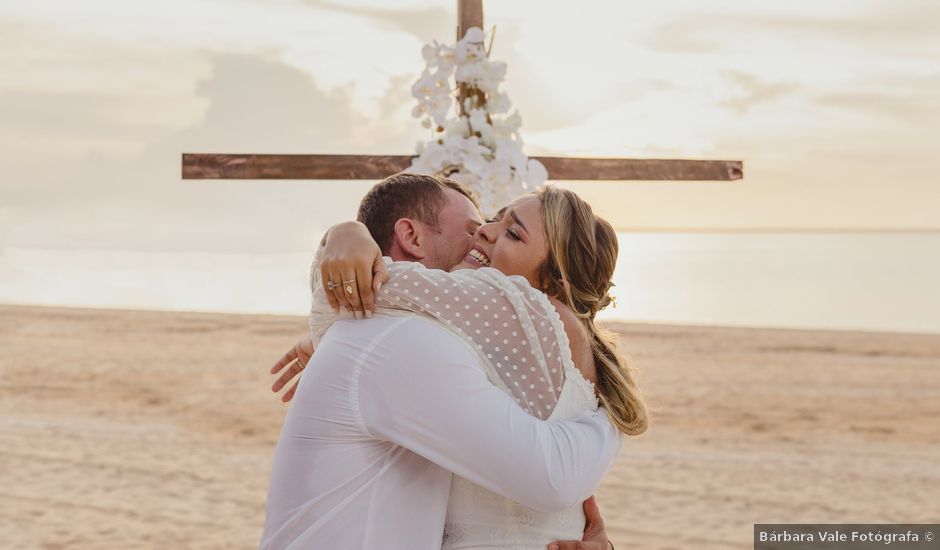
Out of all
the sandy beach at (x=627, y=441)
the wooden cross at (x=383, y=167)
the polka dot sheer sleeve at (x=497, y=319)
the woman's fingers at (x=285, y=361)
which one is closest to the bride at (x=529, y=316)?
the polka dot sheer sleeve at (x=497, y=319)

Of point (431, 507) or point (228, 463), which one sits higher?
point (431, 507)

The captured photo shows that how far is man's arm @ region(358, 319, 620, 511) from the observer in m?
1.86

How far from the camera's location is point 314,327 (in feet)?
7.40

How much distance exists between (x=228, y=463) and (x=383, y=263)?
8.42 meters

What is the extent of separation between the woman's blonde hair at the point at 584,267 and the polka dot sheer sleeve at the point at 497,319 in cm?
21

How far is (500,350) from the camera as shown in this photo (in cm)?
202

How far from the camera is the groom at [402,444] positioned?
1865mm

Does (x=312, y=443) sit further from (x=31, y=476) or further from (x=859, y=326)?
(x=859, y=326)

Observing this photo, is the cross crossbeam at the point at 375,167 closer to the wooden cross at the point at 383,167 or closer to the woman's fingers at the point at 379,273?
the wooden cross at the point at 383,167

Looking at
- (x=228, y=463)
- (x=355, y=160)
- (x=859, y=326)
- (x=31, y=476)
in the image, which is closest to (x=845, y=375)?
(x=859, y=326)

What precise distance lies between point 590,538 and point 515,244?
657mm

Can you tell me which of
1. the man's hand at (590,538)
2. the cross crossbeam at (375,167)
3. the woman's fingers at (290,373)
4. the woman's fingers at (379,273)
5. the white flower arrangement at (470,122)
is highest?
the woman's fingers at (379,273)

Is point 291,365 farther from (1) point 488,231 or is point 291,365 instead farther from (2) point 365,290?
(2) point 365,290

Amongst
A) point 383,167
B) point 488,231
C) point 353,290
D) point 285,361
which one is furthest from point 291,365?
point 383,167
